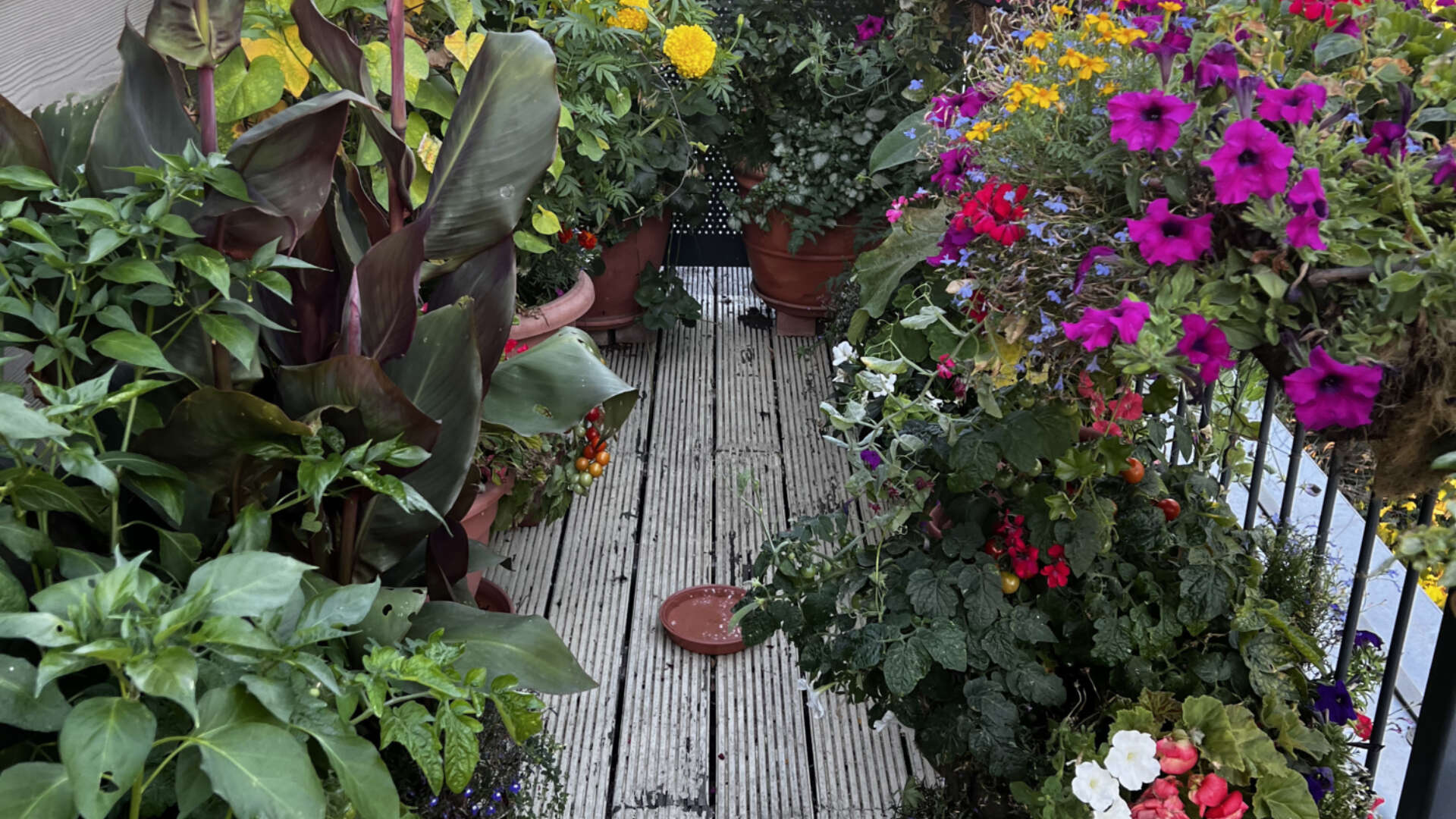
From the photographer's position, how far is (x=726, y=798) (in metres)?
1.79

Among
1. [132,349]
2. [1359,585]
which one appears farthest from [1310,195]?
[132,349]

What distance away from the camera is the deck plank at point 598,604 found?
186 cm

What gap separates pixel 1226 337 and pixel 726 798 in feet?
4.09

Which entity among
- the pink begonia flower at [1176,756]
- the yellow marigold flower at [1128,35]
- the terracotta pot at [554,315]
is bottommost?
the terracotta pot at [554,315]

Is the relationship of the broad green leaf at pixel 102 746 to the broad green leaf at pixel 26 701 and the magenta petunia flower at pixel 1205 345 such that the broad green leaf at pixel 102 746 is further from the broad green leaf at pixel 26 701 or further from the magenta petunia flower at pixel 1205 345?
the magenta petunia flower at pixel 1205 345

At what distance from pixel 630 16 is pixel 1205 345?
2.03 m

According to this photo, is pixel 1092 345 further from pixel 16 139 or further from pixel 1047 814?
pixel 16 139

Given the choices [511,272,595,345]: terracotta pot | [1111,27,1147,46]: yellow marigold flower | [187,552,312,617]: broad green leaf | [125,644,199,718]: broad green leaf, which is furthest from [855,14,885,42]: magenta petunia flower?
[125,644,199,718]: broad green leaf

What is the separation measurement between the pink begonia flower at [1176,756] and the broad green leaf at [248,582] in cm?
86

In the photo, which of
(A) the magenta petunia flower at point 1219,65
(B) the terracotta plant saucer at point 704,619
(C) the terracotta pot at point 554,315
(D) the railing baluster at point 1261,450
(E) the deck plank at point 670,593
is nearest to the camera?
(A) the magenta petunia flower at point 1219,65

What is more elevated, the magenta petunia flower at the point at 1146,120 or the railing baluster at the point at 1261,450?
the magenta petunia flower at the point at 1146,120

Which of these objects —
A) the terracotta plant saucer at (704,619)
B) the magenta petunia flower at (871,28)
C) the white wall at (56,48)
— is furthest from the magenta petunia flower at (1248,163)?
the magenta petunia flower at (871,28)

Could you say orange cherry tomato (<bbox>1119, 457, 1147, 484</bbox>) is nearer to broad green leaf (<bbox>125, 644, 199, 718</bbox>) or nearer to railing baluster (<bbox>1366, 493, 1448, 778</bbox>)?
railing baluster (<bbox>1366, 493, 1448, 778</bbox>)

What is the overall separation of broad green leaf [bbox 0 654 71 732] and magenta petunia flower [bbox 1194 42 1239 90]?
1023 millimetres
